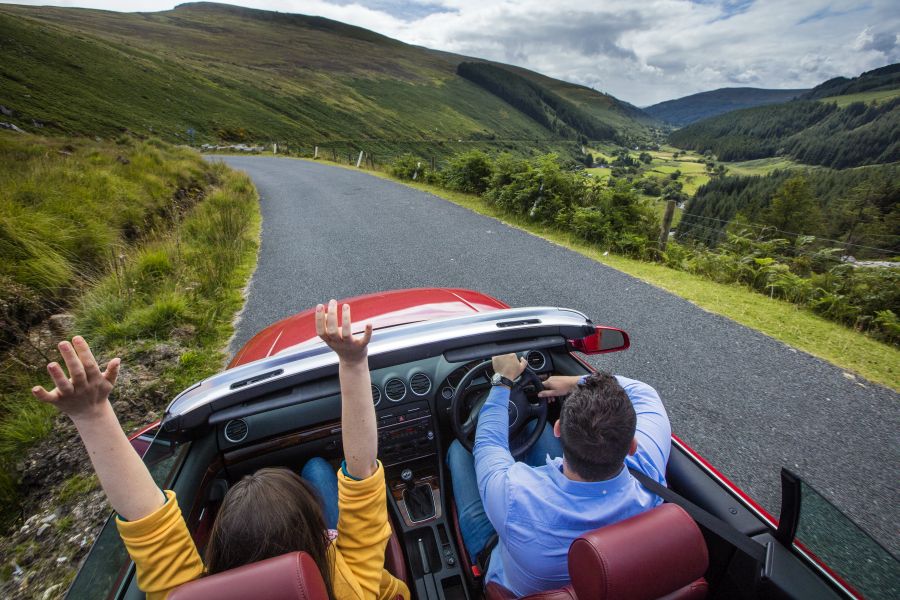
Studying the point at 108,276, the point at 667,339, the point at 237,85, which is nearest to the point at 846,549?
the point at 667,339

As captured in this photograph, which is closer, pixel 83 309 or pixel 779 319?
pixel 83 309

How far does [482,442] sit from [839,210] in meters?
56.5

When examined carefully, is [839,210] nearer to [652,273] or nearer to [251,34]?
[652,273]

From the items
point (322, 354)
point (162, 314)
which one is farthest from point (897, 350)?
point (162, 314)

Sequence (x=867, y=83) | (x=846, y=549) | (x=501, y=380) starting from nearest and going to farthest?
1. (x=846, y=549)
2. (x=501, y=380)
3. (x=867, y=83)

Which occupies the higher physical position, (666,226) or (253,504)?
(666,226)

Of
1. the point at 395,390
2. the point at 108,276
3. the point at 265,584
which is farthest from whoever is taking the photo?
the point at 108,276

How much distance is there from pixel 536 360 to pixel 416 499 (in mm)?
1211

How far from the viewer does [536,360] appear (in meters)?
2.68

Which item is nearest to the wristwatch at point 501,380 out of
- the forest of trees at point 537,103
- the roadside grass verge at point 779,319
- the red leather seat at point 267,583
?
the red leather seat at point 267,583

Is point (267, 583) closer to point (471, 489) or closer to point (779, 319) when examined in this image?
point (471, 489)

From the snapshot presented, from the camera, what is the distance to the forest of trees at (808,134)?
321 ft

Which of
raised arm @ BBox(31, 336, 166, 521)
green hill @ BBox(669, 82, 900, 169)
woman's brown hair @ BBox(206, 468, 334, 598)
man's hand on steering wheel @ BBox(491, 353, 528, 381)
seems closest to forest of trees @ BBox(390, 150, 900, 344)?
man's hand on steering wheel @ BBox(491, 353, 528, 381)

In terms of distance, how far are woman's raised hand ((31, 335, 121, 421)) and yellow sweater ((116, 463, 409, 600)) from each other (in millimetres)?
348
